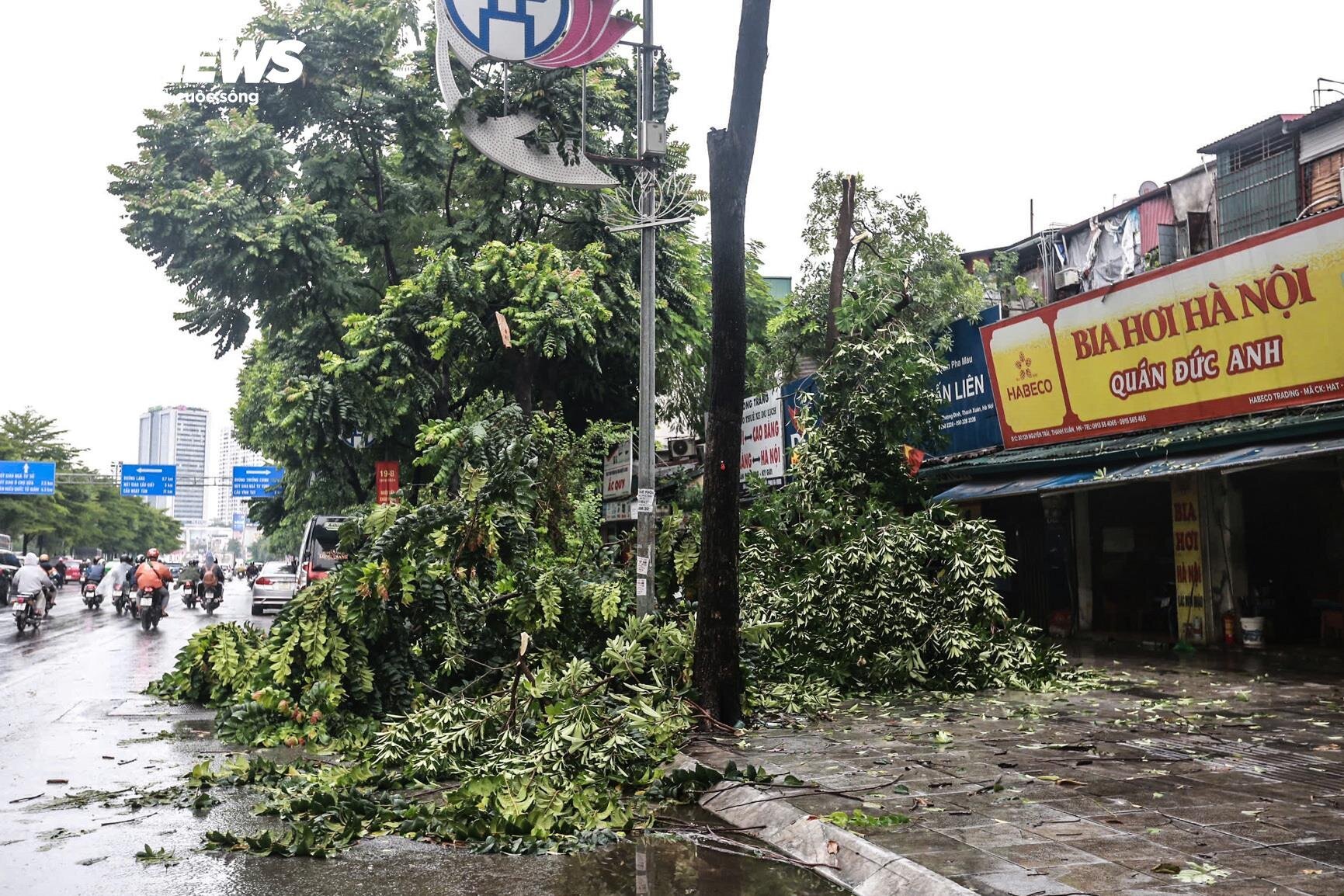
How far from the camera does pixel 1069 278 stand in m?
31.5

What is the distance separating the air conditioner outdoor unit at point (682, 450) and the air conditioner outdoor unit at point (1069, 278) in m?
14.5

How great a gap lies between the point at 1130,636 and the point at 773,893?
13.8 metres

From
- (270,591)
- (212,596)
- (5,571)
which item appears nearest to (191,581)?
(212,596)

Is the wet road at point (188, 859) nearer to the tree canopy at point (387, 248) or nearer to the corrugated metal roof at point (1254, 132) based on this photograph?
the tree canopy at point (387, 248)

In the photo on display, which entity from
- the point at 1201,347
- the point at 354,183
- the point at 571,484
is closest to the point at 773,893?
the point at 571,484

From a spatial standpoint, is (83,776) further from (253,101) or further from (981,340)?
(253,101)

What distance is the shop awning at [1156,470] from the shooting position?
38.4 feet

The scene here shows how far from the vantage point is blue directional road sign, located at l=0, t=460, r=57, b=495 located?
55.1 meters

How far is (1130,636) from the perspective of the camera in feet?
57.7

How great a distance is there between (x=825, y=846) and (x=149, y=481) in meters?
58.6

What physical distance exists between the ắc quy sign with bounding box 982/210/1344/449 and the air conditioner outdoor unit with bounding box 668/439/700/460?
5.84 metres

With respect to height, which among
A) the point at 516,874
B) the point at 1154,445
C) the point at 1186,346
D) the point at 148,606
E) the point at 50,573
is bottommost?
the point at 516,874

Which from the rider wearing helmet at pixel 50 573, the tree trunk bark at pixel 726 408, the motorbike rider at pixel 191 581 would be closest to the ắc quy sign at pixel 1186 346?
the tree trunk bark at pixel 726 408

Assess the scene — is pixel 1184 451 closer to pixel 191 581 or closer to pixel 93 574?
pixel 93 574
